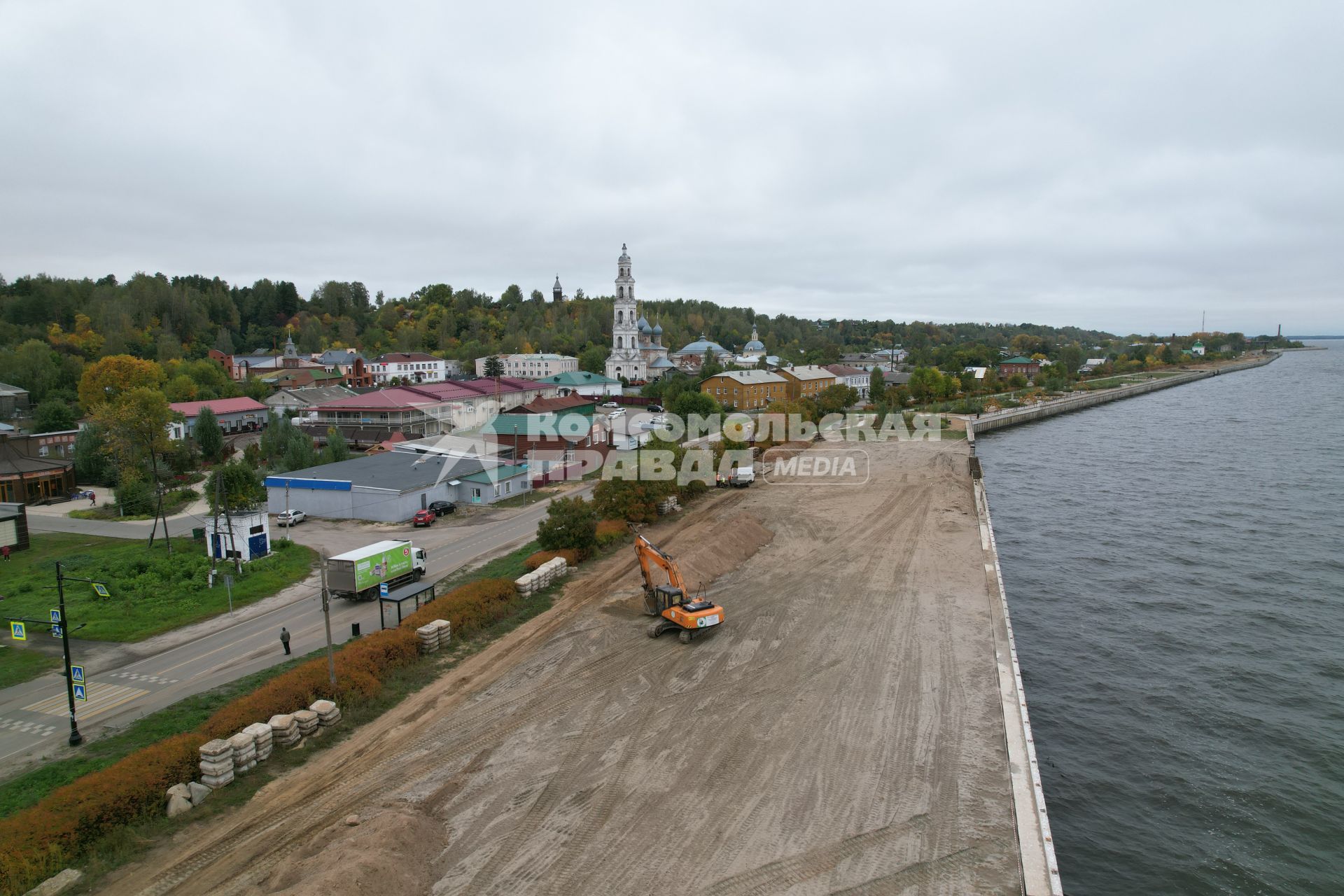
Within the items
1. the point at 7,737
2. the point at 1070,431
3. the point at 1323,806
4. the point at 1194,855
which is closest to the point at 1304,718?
the point at 1323,806

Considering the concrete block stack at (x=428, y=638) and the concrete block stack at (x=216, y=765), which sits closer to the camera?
the concrete block stack at (x=216, y=765)

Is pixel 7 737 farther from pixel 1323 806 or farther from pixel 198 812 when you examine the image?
pixel 1323 806

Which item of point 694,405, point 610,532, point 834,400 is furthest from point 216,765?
point 834,400

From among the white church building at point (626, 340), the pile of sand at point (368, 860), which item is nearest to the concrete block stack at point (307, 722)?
the pile of sand at point (368, 860)

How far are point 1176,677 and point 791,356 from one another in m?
121

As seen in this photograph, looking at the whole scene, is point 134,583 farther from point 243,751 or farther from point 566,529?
point 243,751

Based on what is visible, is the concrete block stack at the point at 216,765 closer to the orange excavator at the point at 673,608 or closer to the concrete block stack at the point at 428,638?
the concrete block stack at the point at 428,638

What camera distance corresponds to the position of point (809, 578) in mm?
22375

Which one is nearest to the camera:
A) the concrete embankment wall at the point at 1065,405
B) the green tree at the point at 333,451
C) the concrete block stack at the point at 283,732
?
the concrete block stack at the point at 283,732

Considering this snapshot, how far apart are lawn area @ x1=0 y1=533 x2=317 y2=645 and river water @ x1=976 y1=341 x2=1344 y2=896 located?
21933mm

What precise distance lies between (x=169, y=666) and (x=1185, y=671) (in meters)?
25.1

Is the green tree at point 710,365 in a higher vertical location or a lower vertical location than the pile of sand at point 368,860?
higher

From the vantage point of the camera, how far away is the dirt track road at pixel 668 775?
31.3 ft

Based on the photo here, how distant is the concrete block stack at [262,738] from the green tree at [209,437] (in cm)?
4104
